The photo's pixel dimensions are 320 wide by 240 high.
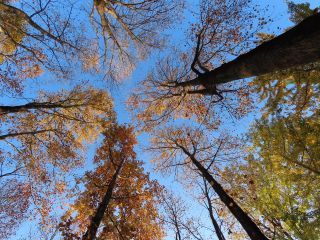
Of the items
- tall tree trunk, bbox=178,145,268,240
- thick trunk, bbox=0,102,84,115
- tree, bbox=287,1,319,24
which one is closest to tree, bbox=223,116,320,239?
tall tree trunk, bbox=178,145,268,240

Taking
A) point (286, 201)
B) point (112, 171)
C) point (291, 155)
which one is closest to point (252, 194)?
point (286, 201)

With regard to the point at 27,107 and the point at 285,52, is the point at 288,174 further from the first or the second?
the point at 27,107

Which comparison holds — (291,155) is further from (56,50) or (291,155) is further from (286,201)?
(56,50)

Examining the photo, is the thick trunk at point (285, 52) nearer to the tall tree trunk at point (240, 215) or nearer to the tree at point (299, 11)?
the tree at point (299, 11)

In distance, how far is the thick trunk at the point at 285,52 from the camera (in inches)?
132

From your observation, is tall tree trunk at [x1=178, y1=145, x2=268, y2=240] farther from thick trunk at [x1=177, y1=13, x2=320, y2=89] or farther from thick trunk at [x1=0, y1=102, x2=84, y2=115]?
thick trunk at [x1=0, y1=102, x2=84, y2=115]

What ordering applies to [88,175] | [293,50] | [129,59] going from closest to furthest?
[293,50]
[88,175]
[129,59]

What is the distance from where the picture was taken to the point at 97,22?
35.8ft

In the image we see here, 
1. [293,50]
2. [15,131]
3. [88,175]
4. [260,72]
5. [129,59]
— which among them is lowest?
[293,50]

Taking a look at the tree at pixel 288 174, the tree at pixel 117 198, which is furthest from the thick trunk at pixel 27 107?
the tree at pixel 288 174

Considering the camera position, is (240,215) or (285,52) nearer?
(285,52)

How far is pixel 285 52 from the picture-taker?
12.2ft

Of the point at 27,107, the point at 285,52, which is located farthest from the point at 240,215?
the point at 27,107

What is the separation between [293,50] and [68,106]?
859cm
